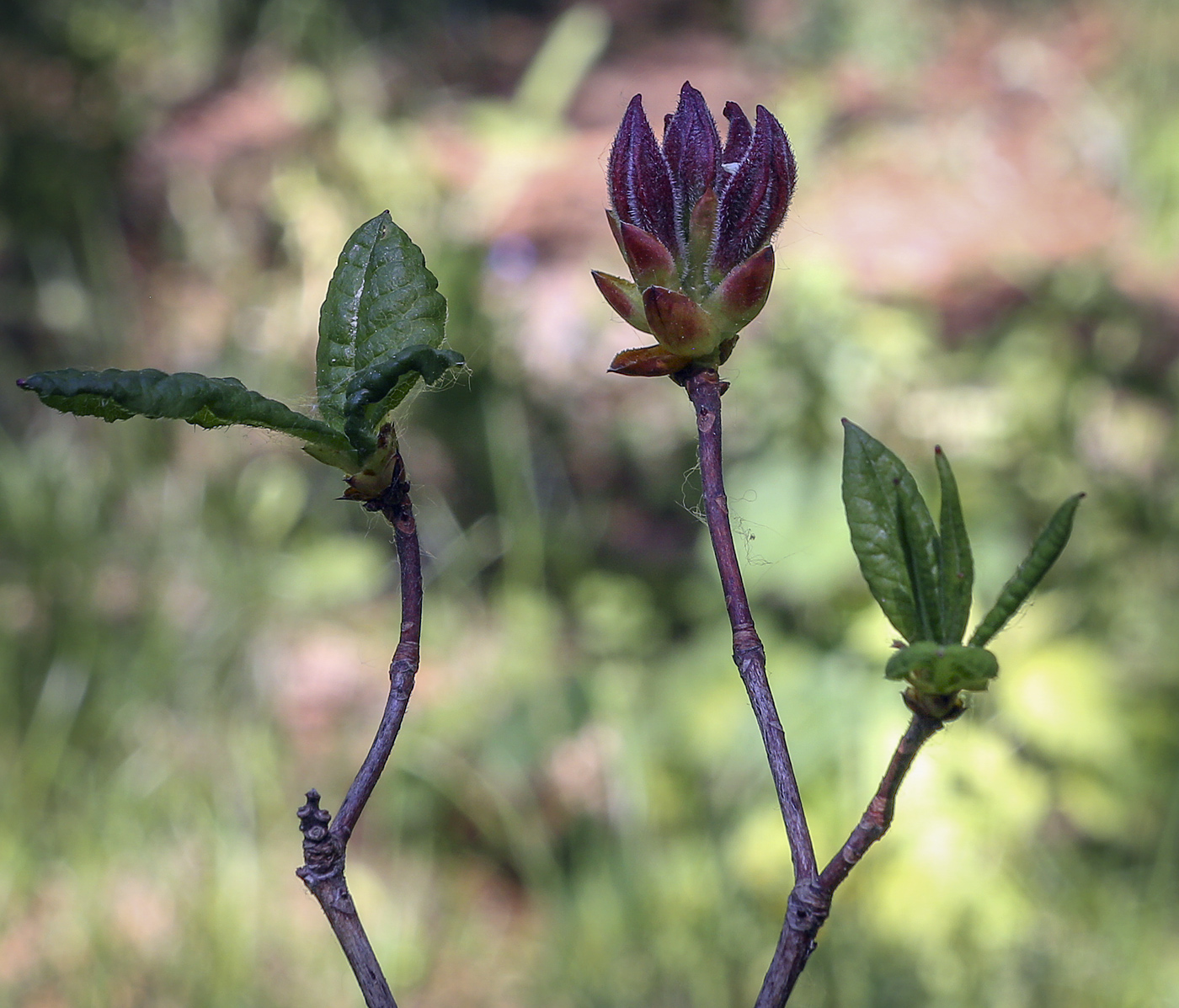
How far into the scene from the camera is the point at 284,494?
221 cm

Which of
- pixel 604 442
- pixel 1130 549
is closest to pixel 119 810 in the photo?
pixel 604 442

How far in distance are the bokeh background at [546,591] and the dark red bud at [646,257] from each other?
480 millimetres

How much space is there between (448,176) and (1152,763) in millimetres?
2302

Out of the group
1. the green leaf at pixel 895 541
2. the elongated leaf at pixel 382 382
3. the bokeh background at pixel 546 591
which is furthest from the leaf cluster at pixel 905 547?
the bokeh background at pixel 546 591

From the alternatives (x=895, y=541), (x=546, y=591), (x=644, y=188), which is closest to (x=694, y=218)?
(x=644, y=188)

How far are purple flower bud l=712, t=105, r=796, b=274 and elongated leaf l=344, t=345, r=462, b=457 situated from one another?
0.10 meters

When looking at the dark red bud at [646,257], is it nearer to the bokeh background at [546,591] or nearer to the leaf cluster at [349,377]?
the leaf cluster at [349,377]

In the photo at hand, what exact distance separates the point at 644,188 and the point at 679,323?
0.15ft

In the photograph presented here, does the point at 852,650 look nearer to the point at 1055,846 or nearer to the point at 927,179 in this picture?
the point at 1055,846

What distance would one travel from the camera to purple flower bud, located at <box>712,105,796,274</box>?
1.19 feet

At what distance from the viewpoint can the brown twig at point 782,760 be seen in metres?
0.31

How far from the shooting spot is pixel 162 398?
1.02 feet

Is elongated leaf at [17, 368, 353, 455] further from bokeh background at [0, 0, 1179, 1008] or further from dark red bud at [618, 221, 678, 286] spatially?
bokeh background at [0, 0, 1179, 1008]

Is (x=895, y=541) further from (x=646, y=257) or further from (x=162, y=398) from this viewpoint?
(x=162, y=398)
